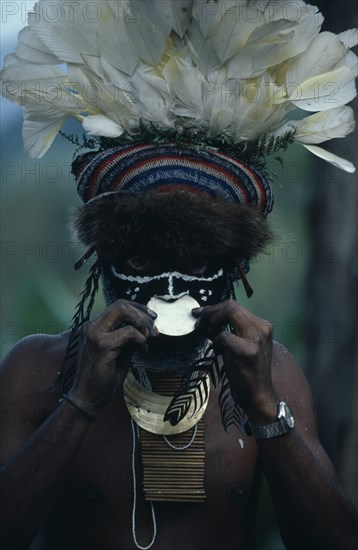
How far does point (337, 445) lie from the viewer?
593cm

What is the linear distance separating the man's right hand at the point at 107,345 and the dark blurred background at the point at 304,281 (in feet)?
3.42

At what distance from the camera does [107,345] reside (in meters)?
3.63

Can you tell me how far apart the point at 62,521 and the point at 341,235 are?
8.09ft

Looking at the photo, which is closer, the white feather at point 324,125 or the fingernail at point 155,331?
the fingernail at point 155,331

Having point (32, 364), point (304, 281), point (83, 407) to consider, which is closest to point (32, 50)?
point (32, 364)

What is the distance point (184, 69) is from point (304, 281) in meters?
2.49

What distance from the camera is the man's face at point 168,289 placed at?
389 cm

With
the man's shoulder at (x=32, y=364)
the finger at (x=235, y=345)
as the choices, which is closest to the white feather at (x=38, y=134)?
the man's shoulder at (x=32, y=364)

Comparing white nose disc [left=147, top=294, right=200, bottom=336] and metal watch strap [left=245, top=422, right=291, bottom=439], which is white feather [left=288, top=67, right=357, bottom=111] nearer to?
white nose disc [left=147, top=294, right=200, bottom=336]

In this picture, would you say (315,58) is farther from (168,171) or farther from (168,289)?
(168,289)

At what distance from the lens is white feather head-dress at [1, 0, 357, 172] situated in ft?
12.8

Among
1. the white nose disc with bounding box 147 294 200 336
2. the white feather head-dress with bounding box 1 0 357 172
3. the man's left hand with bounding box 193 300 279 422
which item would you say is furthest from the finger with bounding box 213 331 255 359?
the white feather head-dress with bounding box 1 0 357 172

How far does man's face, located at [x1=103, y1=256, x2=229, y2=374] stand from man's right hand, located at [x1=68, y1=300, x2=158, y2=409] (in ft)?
0.63

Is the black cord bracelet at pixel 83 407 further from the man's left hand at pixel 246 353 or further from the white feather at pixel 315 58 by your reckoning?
the white feather at pixel 315 58
